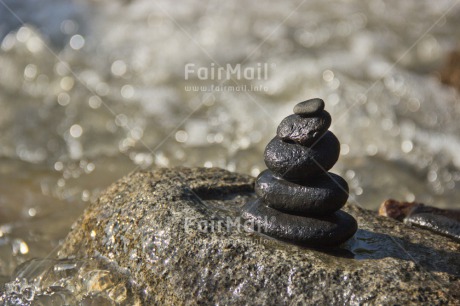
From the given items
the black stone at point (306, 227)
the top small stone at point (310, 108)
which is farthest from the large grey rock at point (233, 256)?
the top small stone at point (310, 108)

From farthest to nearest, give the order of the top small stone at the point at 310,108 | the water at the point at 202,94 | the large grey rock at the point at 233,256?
the water at the point at 202,94
the top small stone at the point at 310,108
the large grey rock at the point at 233,256

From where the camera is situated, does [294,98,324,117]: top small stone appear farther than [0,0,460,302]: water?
No

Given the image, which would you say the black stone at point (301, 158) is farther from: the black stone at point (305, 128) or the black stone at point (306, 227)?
the black stone at point (306, 227)

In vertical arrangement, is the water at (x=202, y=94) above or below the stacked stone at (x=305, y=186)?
above

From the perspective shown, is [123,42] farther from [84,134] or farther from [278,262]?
[278,262]

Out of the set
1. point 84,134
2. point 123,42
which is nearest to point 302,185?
point 84,134

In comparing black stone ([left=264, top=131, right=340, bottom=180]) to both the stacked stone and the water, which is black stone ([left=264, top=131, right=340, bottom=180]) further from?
the water

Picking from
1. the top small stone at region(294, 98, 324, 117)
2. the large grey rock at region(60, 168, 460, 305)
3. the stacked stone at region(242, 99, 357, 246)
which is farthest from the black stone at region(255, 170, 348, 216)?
the top small stone at region(294, 98, 324, 117)
